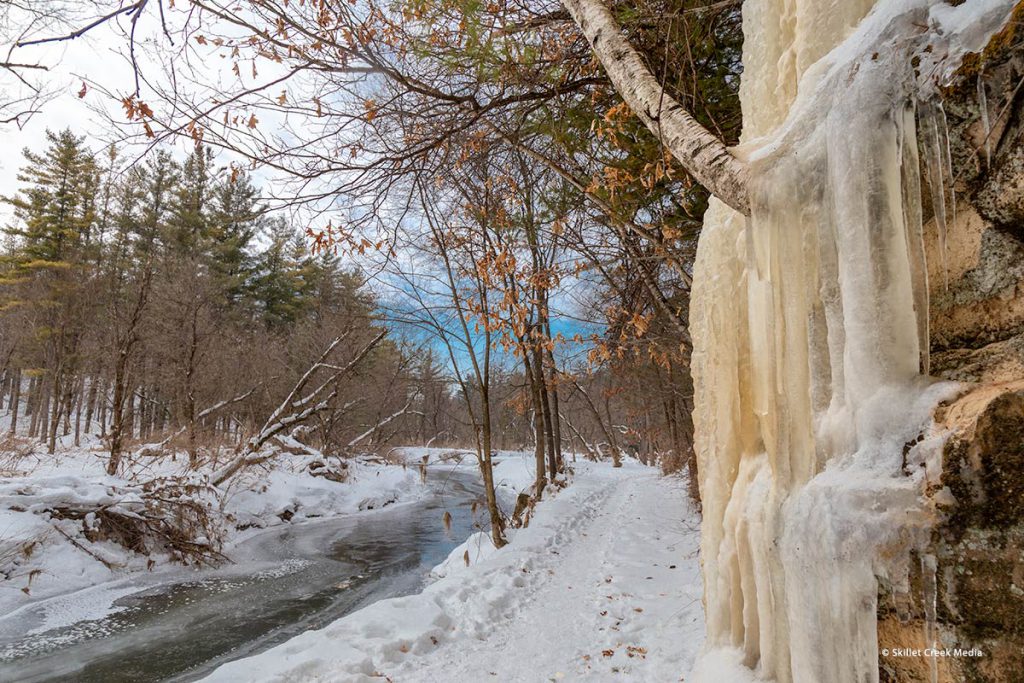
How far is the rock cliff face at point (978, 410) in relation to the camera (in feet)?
3.82

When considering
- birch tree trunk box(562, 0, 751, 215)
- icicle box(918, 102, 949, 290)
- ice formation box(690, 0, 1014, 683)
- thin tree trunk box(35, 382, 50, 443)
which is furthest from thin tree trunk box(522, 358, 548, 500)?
thin tree trunk box(35, 382, 50, 443)

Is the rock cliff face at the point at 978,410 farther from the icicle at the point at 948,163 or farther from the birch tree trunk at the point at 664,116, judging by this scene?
the birch tree trunk at the point at 664,116

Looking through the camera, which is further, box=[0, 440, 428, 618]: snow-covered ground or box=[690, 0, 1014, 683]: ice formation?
box=[0, 440, 428, 618]: snow-covered ground

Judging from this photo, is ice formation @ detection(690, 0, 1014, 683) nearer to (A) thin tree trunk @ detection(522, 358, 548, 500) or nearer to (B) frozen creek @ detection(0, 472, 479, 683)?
(B) frozen creek @ detection(0, 472, 479, 683)

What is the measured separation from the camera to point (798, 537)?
1.55 m

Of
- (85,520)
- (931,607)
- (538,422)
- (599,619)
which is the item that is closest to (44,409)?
(85,520)

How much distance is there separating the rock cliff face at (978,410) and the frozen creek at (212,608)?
17.3ft

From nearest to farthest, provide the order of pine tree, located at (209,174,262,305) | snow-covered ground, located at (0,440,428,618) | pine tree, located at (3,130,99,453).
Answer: snow-covered ground, located at (0,440,428,618) < pine tree, located at (3,130,99,453) < pine tree, located at (209,174,262,305)

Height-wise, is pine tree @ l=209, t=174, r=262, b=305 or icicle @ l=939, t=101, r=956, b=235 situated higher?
pine tree @ l=209, t=174, r=262, b=305

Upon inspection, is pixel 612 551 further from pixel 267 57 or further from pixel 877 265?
pixel 267 57

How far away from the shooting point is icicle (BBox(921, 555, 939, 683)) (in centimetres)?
124

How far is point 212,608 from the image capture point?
603 centimetres

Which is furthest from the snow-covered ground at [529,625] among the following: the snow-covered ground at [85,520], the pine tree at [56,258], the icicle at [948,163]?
the pine tree at [56,258]

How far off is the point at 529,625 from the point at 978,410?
13.6 feet
